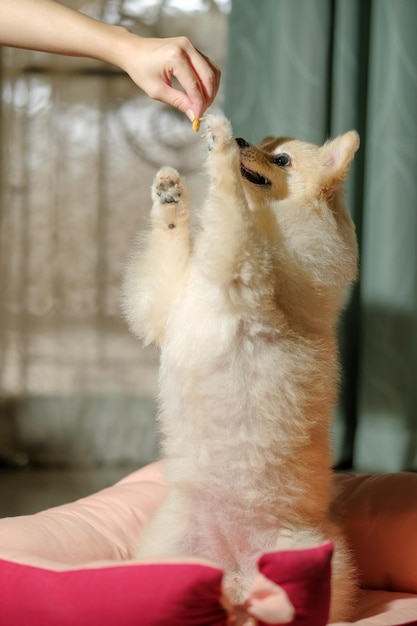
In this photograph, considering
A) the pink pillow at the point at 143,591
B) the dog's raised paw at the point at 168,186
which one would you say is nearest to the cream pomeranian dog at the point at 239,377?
the dog's raised paw at the point at 168,186

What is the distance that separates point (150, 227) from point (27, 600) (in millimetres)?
837

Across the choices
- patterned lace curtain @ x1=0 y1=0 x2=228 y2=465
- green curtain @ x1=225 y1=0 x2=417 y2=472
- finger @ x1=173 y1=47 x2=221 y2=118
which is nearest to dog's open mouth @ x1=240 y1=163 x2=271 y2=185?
finger @ x1=173 y1=47 x2=221 y2=118

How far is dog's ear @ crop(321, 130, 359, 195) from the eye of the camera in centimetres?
165

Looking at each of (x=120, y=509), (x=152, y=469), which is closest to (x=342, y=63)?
(x=152, y=469)

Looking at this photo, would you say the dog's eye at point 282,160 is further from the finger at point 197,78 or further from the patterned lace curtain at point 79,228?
the patterned lace curtain at point 79,228

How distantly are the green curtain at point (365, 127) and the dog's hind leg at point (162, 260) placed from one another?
1.27 m

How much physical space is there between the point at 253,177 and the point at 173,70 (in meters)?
0.31

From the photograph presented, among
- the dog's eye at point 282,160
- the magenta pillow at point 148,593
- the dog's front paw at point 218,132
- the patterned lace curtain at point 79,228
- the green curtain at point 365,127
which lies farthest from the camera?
the patterned lace curtain at point 79,228

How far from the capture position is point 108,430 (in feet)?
10.7

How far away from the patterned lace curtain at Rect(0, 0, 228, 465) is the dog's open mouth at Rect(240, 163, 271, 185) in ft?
5.32

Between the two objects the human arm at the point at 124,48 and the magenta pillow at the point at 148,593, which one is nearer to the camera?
the magenta pillow at the point at 148,593

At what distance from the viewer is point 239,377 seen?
58.2 inches

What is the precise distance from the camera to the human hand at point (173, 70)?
58.4 inches

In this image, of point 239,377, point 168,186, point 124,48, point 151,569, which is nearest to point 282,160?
point 168,186
